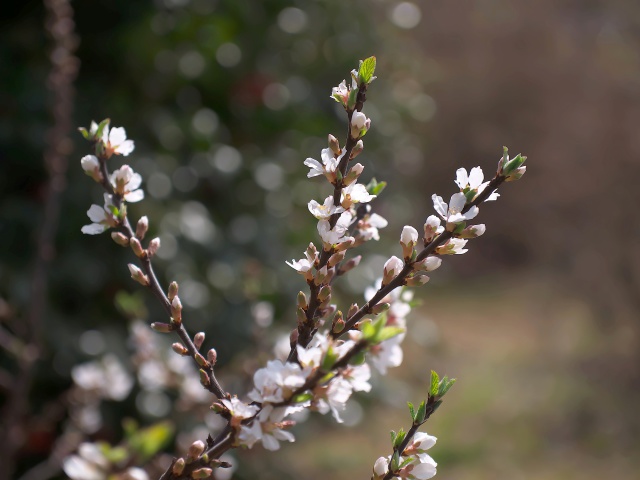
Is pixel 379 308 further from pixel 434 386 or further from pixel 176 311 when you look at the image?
pixel 176 311

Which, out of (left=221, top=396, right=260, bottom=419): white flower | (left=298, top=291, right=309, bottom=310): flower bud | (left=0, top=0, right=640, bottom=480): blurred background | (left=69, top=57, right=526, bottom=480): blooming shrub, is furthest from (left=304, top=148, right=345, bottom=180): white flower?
(left=0, top=0, right=640, bottom=480): blurred background

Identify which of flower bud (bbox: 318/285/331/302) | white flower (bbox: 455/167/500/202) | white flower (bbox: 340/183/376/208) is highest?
white flower (bbox: 455/167/500/202)

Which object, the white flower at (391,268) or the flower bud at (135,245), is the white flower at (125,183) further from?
the white flower at (391,268)

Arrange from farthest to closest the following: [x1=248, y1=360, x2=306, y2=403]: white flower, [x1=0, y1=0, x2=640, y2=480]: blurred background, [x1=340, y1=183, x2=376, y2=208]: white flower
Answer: [x1=0, y1=0, x2=640, y2=480]: blurred background, [x1=340, y1=183, x2=376, y2=208]: white flower, [x1=248, y1=360, x2=306, y2=403]: white flower

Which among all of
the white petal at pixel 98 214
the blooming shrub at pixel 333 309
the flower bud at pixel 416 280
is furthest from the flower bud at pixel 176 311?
the flower bud at pixel 416 280

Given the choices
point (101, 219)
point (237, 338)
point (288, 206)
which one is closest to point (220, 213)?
point (288, 206)

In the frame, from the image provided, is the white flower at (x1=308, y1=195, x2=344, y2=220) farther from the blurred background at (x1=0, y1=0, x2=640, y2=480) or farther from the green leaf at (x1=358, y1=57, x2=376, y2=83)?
the blurred background at (x1=0, y1=0, x2=640, y2=480)
